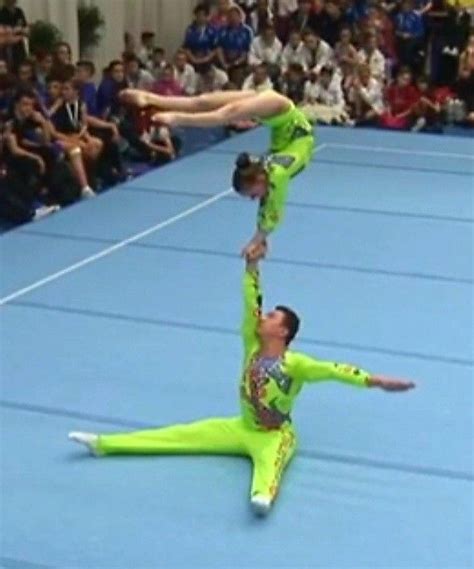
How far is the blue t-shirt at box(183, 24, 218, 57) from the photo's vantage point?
13.3 meters

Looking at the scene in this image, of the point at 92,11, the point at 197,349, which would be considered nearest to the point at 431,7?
the point at 92,11

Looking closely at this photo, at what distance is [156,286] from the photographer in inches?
274

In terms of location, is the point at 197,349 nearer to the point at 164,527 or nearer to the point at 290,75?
the point at 164,527

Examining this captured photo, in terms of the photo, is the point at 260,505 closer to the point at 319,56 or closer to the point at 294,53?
the point at 319,56

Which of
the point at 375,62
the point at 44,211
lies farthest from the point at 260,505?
the point at 375,62

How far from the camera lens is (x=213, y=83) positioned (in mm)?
12547

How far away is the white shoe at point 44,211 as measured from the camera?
841 cm

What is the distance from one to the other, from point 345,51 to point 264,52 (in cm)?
92

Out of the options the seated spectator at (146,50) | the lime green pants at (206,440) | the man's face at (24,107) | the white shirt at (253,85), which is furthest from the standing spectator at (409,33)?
the lime green pants at (206,440)

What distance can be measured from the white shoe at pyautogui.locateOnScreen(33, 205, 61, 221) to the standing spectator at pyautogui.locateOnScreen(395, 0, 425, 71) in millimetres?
5829

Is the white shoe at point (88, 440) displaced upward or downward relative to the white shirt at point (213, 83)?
upward

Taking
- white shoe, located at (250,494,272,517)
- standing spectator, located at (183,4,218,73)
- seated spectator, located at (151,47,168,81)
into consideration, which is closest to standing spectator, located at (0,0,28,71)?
seated spectator, located at (151,47,168,81)

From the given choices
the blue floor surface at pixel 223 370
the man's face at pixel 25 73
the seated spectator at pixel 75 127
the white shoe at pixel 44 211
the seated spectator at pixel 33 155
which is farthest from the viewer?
the man's face at pixel 25 73

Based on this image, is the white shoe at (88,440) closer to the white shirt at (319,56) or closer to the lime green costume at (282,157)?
the lime green costume at (282,157)
